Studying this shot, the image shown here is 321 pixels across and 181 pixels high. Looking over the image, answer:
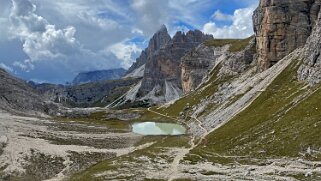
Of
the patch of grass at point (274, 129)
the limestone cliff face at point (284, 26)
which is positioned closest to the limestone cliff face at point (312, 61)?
the patch of grass at point (274, 129)

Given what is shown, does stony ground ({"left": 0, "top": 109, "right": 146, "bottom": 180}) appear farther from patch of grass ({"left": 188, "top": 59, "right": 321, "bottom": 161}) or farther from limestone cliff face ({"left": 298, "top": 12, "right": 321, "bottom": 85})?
limestone cliff face ({"left": 298, "top": 12, "right": 321, "bottom": 85})

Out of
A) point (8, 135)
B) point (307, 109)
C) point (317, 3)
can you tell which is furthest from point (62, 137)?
point (317, 3)

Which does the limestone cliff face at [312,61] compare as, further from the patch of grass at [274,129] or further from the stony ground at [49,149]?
the stony ground at [49,149]

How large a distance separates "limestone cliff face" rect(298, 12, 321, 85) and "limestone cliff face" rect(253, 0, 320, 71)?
3154cm

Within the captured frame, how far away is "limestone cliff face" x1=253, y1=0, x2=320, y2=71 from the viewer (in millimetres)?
170750

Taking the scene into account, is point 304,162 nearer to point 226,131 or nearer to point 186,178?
point 186,178

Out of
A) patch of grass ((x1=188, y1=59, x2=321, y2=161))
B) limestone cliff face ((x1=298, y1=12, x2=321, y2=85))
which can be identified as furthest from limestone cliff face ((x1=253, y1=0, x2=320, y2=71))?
patch of grass ((x1=188, y1=59, x2=321, y2=161))

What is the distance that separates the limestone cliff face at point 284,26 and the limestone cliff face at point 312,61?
31539 millimetres

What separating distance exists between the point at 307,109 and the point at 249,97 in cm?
4359

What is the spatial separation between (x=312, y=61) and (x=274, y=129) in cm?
4268

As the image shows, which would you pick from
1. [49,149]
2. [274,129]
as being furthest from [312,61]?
[49,149]

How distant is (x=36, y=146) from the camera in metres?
102

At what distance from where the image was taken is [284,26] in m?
174

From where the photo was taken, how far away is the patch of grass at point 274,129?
83062 millimetres
